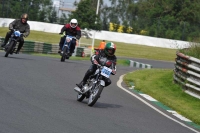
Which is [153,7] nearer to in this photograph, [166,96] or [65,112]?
[166,96]

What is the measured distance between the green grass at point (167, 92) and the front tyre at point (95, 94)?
6.99ft

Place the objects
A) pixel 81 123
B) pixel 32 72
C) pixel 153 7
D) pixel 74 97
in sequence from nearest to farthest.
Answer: pixel 81 123 → pixel 74 97 → pixel 32 72 → pixel 153 7

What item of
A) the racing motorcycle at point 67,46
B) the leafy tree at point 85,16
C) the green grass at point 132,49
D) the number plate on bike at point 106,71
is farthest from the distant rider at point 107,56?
the green grass at point 132,49

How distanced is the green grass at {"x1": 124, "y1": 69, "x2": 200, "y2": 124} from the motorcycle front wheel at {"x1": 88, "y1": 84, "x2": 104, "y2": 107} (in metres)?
2.13

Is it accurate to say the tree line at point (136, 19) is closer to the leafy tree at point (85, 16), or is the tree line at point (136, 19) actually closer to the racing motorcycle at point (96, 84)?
the leafy tree at point (85, 16)

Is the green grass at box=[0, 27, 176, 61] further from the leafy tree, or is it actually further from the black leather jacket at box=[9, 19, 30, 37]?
the black leather jacket at box=[9, 19, 30, 37]

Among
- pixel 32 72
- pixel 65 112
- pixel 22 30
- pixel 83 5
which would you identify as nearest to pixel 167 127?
pixel 65 112

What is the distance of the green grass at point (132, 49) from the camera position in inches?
2244

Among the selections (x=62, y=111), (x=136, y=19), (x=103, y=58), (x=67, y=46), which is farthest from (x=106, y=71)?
(x=136, y=19)

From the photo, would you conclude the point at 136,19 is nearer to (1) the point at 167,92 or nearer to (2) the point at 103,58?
(1) the point at 167,92

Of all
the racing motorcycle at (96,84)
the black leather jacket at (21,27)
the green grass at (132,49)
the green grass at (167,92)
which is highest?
the black leather jacket at (21,27)

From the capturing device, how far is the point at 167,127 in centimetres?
1132

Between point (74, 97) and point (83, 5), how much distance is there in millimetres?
37498

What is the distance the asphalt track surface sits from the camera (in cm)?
941
